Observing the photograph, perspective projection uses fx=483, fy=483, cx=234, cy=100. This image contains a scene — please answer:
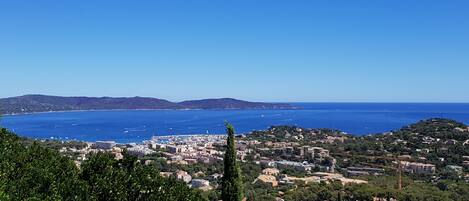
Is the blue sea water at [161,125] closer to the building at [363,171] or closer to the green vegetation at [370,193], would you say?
the building at [363,171]

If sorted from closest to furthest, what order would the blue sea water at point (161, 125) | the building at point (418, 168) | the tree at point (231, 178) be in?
the tree at point (231, 178), the building at point (418, 168), the blue sea water at point (161, 125)

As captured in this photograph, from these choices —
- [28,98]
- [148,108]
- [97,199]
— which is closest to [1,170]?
[97,199]

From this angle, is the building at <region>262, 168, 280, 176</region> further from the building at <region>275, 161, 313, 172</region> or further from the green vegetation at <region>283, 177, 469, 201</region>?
the green vegetation at <region>283, 177, 469, 201</region>

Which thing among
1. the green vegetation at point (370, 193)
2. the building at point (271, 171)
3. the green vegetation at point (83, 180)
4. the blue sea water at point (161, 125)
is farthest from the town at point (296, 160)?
the blue sea water at point (161, 125)

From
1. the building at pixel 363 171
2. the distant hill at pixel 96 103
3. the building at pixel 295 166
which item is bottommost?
the building at pixel 363 171

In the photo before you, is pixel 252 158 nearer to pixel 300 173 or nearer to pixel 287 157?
pixel 287 157

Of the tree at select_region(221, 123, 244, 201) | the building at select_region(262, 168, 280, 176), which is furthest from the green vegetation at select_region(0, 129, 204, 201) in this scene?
the building at select_region(262, 168, 280, 176)

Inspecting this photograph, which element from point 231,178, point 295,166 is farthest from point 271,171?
point 231,178

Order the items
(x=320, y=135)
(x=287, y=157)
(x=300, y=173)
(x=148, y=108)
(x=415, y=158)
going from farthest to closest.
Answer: (x=148, y=108), (x=320, y=135), (x=287, y=157), (x=415, y=158), (x=300, y=173)
